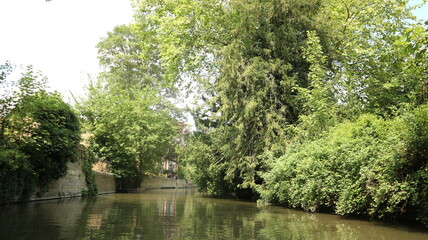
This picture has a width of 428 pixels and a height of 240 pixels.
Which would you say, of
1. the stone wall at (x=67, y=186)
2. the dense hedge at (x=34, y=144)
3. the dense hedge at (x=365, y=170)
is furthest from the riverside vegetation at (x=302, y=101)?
the stone wall at (x=67, y=186)

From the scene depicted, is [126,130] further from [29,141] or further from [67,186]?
[29,141]

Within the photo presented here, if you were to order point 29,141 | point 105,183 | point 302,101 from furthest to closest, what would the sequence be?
1. point 105,183
2. point 302,101
3. point 29,141

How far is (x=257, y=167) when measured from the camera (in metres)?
19.4

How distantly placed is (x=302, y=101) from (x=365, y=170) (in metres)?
8.91

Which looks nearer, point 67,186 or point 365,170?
point 365,170

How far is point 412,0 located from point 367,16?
327cm

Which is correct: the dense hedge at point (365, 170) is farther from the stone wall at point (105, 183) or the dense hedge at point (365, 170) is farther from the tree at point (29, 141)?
the stone wall at point (105, 183)

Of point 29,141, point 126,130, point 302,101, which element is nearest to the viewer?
point 29,141

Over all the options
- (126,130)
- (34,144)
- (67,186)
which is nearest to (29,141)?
(34,144)

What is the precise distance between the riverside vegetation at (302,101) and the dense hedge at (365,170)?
4 centimetres

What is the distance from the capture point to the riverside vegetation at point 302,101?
1007cm

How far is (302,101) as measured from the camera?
18.6 metres

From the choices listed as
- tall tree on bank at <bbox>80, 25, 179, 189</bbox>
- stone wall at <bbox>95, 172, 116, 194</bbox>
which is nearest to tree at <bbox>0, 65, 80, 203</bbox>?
stone wall at <bbox>95, 172, 116, 194</bbox>

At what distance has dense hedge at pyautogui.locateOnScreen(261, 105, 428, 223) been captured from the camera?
870 centimetres
